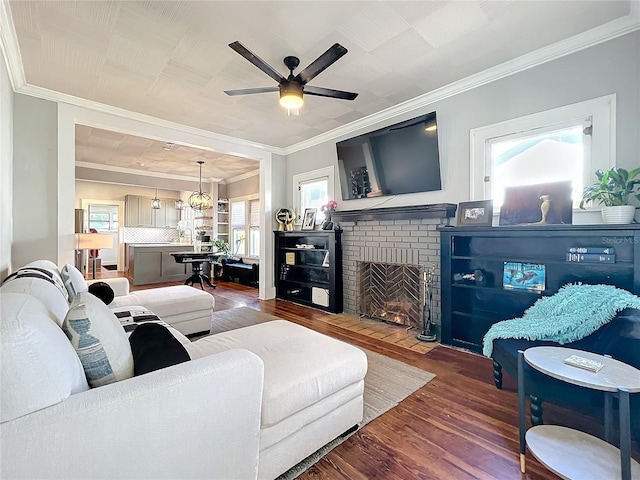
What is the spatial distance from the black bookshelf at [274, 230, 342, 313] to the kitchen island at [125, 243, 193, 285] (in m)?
3.26

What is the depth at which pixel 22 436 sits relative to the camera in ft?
2.52

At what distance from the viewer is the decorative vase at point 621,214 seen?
214cm

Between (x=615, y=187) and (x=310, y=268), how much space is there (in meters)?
3.74

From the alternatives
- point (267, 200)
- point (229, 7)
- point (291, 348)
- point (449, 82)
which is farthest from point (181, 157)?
point (291, 348)

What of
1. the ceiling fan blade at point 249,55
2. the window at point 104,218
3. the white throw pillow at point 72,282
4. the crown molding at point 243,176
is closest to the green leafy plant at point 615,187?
the ceiling fan blade at point 249,55

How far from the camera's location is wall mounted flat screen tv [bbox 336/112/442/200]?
345cm

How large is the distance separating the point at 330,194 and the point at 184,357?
12.4ft

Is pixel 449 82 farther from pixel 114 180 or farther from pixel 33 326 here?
pixel 114 180

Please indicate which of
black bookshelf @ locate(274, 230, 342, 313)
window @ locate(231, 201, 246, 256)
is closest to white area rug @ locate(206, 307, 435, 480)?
black bookshelf @ locate(274, 230, 342, 313)

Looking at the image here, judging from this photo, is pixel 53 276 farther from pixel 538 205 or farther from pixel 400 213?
pixel 538 205

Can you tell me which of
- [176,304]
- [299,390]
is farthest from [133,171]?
[299,390]

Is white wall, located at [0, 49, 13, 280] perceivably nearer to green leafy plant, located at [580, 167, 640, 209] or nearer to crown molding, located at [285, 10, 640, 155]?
crown molding, located at [285, 10, 640, 155]

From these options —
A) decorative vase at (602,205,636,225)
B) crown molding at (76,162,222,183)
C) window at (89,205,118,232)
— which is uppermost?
crown molding at (76,162,222,183)

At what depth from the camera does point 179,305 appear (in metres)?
3.15
